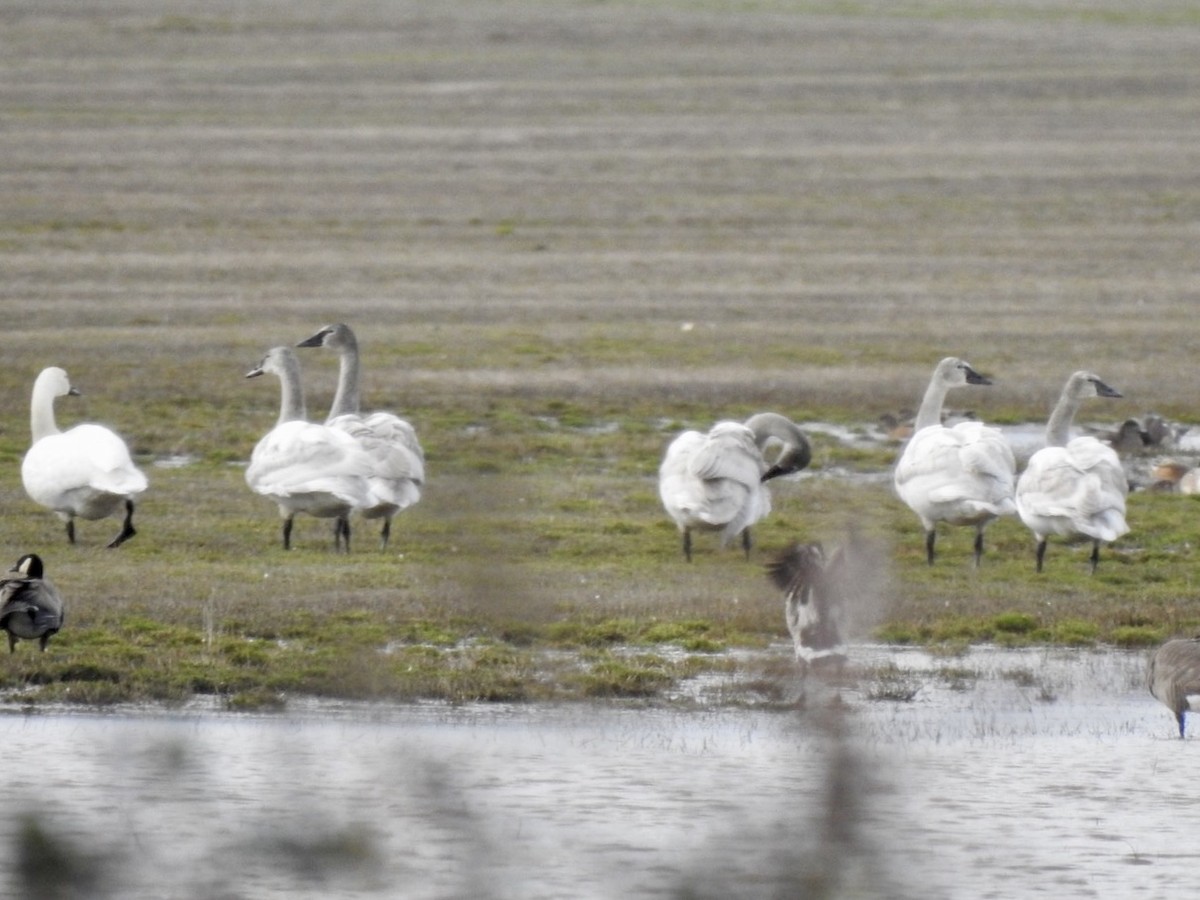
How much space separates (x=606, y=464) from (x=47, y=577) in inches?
191

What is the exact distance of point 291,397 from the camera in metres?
13.3

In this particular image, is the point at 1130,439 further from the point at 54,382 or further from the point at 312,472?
the point at 54,382

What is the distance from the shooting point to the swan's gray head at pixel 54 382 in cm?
1276

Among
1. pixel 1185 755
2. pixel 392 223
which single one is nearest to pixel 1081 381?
pixel 1185 755

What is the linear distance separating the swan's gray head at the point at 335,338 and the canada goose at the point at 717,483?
9.99ft

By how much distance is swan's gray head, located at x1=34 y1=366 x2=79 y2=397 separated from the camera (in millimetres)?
12758

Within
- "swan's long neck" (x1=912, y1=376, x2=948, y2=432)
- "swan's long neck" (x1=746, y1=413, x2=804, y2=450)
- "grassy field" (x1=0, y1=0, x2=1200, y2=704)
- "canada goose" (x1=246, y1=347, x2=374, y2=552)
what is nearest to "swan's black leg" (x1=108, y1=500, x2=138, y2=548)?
"grassy field" (x1=0, y1=0, x2=1200, y2=704)

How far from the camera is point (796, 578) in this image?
5652 millimetres

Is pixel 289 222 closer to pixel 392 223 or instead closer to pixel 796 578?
pixel 392 223

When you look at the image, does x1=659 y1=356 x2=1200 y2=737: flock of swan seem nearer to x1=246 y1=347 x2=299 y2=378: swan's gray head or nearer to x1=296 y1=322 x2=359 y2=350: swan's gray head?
x1=246 y1=347 x2=299 y2=378: swan's gray head

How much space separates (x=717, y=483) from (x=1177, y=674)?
A: 385cm

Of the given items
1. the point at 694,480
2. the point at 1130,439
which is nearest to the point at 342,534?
the point at 694,480

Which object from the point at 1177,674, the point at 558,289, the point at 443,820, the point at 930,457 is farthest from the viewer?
the point at 558,289

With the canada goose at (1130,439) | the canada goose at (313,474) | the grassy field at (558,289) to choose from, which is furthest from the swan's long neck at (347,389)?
the canada goose at (1130,439)
